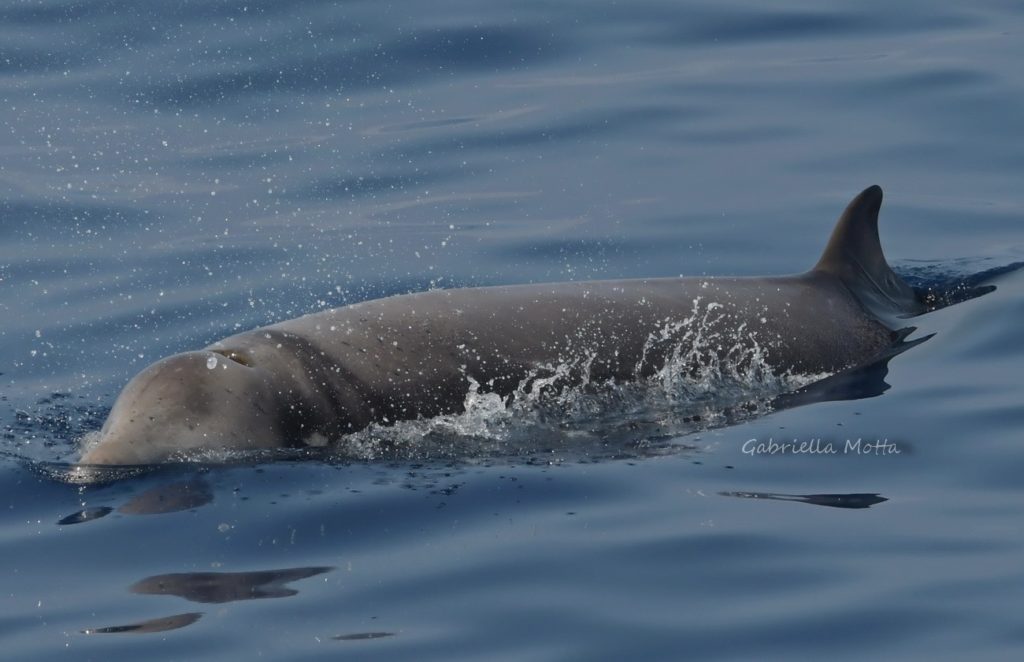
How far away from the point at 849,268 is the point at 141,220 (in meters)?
6.81

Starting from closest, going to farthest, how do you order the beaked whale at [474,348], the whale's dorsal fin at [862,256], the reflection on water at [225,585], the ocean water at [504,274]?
the ocean water at [504,274]
the reflection on water at [225,585]
the beaked whale at [474,348]
the whale's dorsal fin at [862,256]

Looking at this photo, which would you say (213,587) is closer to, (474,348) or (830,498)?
(474,348)

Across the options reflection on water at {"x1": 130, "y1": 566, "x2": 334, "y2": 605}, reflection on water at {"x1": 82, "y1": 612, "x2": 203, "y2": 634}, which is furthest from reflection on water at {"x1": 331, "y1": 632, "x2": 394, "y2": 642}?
reflection on water at {"x1": 82, "y1": 612, "x2": 203, "y2": 634}

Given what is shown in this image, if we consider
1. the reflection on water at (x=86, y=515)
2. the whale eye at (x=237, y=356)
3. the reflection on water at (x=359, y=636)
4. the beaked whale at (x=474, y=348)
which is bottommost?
the reflection on water at (x=359, y=636)

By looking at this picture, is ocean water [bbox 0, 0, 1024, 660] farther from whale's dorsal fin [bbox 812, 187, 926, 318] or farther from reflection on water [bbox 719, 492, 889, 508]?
whale's dorsal fin [bbox 812, 187, 926, 318]

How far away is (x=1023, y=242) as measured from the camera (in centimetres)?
1477

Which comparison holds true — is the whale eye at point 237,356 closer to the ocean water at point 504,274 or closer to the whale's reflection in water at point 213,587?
the ocean water at point 504,274

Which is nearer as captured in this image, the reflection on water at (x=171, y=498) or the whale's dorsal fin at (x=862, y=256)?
the reflection on water at (x=171, y=498)

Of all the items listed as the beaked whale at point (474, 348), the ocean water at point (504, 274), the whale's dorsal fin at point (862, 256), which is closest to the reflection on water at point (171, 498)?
the ocean water at point (504, 274)

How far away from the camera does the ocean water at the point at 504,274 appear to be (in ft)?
25.0

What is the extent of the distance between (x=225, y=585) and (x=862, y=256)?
589 cm

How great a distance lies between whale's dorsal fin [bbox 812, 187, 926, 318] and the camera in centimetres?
1211

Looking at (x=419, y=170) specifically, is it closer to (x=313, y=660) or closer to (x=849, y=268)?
(x=849, y=268)

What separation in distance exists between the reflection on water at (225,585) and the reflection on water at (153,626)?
0.62ft
